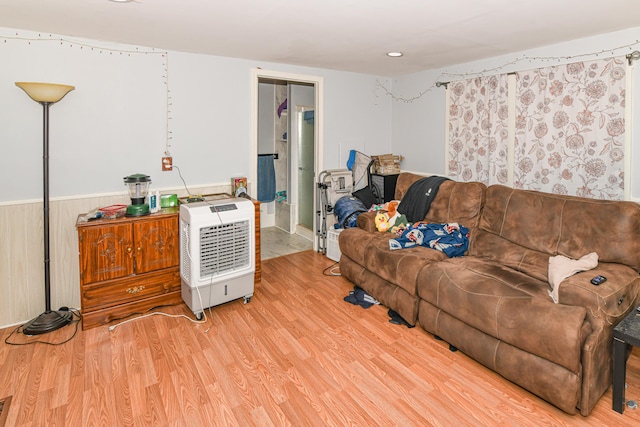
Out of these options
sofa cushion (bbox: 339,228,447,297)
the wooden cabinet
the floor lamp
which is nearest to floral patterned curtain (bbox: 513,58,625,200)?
sofa cushion (bbox: 339,228,447,297)

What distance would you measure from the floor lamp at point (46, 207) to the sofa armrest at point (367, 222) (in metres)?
2.71

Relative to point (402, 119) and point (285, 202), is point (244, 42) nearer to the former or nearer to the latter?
point (402, 119)

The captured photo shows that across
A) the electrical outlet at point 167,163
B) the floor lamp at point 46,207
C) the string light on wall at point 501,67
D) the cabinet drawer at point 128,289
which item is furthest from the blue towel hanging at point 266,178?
the floor lamp at point 46,207

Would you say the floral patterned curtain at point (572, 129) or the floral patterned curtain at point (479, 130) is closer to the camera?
the floral patterned curtain at point (572, 129)

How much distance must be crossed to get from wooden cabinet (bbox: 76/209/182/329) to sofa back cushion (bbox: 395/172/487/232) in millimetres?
2468

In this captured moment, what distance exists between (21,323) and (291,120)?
385 cm

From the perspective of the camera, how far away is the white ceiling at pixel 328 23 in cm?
228

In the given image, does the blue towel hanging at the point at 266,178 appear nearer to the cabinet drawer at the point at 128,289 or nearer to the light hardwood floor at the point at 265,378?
the cabinet drawer at the point at 128,289

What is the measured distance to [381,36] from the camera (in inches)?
117

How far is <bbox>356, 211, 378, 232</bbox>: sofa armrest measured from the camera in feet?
12.4

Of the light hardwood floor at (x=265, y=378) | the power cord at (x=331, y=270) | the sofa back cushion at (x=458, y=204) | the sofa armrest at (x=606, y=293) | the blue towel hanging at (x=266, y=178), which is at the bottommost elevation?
the light hardwood floor at (x=265, y=378)

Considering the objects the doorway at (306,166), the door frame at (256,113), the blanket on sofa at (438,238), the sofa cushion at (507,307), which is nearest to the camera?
the sofa cushion at (507,307)

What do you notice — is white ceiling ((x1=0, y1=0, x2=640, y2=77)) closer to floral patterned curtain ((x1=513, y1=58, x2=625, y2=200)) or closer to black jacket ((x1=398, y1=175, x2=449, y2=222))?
floral patterned curtain ((x1=513, y1=58, x2=625, y2=200))

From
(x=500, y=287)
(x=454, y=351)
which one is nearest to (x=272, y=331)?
(x=454, y=351)
